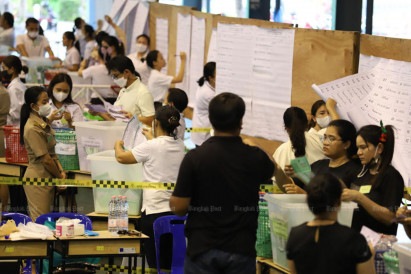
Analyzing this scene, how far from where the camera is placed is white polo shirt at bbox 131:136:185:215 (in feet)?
20.7

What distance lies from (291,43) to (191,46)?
443 cm

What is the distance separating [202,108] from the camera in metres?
10.3

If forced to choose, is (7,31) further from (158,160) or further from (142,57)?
(158,160)

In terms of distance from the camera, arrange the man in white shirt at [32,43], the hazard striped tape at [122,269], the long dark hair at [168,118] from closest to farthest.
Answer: the long dark hair at [168,118] → the hazard striped tape at [122,269] → the man in white shirt at [32,43]

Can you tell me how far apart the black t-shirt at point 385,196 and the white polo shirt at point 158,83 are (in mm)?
6700

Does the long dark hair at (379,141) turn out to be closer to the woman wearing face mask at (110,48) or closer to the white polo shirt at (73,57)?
the woman wearing face mask at (110,48)

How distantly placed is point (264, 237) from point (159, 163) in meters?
1.34

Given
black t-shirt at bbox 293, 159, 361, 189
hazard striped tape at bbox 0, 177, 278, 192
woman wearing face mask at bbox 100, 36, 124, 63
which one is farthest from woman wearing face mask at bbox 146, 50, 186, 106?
black t-shirt at bbox 293, 159, 361, 189

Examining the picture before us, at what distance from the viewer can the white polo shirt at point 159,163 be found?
6.31 m

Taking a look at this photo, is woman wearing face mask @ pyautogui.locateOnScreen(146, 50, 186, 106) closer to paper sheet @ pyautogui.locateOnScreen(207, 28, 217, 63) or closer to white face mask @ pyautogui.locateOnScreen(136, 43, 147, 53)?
paper sheet @ pyautogui.locateOnScreen(207, 28, 217, 63)

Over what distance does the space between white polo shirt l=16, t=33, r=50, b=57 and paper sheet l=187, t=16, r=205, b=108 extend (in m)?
4.31

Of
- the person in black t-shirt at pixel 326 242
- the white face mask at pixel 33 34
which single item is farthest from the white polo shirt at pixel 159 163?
the white face mask at pixel 33 34

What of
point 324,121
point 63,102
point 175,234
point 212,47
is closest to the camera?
point 175,234

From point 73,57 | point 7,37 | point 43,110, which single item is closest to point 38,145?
point 43,110
